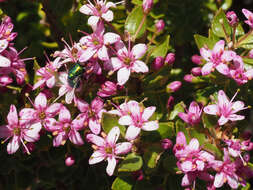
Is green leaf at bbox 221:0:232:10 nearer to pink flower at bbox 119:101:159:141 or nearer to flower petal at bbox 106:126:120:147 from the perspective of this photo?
pink flower at bbox 119:101:159:141

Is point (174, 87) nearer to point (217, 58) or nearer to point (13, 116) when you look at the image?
point (217, 58)

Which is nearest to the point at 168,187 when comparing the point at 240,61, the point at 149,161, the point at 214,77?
the point at 149,161

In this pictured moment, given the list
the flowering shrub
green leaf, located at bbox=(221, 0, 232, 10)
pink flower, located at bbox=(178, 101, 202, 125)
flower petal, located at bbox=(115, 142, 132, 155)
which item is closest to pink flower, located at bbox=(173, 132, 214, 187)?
the flowering shrub

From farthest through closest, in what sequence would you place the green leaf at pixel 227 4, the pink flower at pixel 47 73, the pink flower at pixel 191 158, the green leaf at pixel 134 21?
the green leaf at pixel 227 4
the green leaf at pixel 134 21
the pink flower at pixel 47 73
the pink flower at pixel 191 158

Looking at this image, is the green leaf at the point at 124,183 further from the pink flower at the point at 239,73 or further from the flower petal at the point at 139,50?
the pink flower at the point at 239,73

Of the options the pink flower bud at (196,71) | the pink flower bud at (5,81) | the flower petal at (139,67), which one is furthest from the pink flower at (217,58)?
the pink flower bud at (5,81)

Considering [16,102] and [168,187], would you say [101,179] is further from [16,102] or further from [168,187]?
[16,102]

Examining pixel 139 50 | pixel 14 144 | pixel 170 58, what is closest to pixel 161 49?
pixel 170 58
